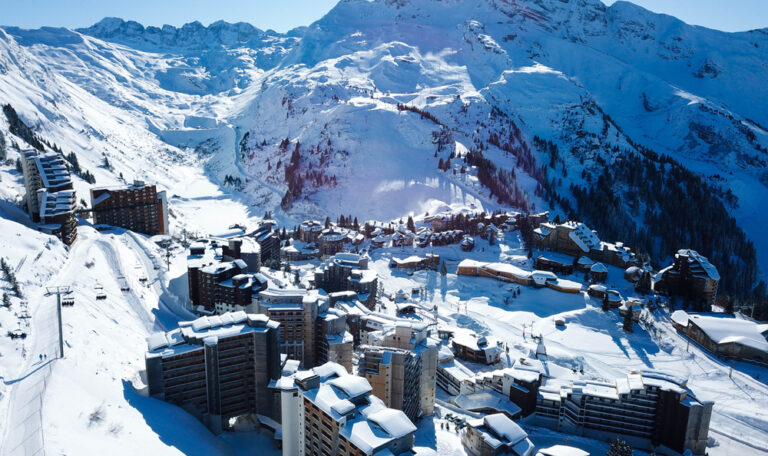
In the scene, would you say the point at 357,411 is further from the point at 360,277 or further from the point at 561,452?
the point at 360,277

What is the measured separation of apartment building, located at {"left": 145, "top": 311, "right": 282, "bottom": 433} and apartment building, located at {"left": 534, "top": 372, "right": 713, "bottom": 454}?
2265cm

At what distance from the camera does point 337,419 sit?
2594 centimetres

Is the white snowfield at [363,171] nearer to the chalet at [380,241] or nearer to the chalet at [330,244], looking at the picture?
the chalet at [330,244]

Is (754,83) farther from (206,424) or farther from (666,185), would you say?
(206,424)

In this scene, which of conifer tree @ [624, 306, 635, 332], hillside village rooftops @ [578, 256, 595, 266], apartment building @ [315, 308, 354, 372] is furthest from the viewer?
hillside village rooftops @ [578, 256, 595, 266]

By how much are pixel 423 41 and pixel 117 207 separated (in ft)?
476

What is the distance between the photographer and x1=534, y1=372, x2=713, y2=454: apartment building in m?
36.8

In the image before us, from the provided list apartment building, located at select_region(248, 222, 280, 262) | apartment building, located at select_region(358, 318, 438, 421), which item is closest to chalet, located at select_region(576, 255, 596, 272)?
apartment building, located at select_region(358, 318, 438, 421)

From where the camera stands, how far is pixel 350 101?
13562 cm

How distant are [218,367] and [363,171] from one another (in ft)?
269

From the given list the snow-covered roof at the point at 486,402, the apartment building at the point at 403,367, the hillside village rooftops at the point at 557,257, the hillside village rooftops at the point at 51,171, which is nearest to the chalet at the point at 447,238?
the hillside village rooftops at the point at 557,257

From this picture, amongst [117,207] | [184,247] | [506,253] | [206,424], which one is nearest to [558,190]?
[506,253]

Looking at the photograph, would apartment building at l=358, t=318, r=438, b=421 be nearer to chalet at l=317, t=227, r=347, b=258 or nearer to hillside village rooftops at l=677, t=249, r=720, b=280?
chalet at l=317, t=227, r=347, b=258

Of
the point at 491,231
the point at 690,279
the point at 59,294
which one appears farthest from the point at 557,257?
the point at 59,294
